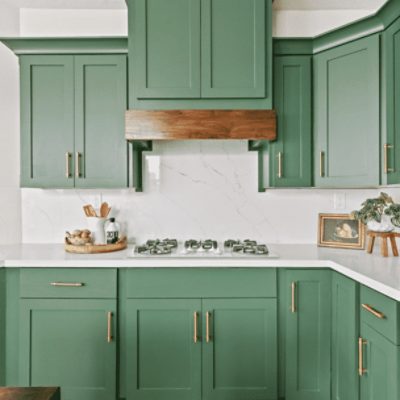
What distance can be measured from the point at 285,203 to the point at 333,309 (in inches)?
35.5

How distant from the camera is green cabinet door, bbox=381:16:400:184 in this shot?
188 cm

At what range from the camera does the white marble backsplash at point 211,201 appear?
102 inches

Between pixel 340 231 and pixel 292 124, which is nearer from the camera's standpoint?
pixel 292 124

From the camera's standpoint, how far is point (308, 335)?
1.98m

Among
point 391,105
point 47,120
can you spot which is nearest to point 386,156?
point 391,105

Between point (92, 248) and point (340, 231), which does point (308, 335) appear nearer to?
point (340, 231)

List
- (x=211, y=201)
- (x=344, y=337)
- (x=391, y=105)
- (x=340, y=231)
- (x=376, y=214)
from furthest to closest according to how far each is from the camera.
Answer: (x=211, y=201), (x=340, y=231), (x=376, y=214), (x=391, y=105), (x=344, y=337)

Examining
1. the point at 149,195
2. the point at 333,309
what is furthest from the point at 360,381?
the point at 149,195

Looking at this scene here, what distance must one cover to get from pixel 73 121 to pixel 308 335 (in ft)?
6.58

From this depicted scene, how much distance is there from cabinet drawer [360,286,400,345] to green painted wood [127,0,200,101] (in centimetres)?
147

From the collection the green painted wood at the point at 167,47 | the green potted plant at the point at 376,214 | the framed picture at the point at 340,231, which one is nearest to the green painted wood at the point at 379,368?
the green potted plant at the point at 376,214

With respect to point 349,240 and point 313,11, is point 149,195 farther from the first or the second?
point 313,11

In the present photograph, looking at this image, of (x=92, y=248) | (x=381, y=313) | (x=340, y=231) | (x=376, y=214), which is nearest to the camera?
(x=381, y=313)

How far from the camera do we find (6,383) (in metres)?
2.02
